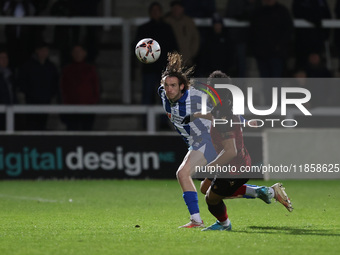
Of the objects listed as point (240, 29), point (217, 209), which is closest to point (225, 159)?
point (217, 209)

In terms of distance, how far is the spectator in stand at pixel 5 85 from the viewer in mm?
16109

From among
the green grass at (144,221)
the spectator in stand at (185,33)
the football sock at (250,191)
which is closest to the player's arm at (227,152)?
the green grass at (144,221)

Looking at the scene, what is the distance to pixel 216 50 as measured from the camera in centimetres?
1627

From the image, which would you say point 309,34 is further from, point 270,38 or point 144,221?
point 144,221

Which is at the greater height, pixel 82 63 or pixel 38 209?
pixel 82 63

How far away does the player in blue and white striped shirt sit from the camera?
9.16m

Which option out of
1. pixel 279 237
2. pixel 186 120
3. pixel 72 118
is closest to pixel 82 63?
pixel 72 118

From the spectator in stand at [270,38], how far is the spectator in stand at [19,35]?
4308 millimetres

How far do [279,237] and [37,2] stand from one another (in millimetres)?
10268

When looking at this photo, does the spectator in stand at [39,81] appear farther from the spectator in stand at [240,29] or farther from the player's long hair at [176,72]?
the player's long hair at [176,72]

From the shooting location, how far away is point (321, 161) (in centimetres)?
1605

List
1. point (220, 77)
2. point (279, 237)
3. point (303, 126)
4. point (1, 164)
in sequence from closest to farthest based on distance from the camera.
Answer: point (279, 237), point (220, 77), point (1, 164), point (303, 126)

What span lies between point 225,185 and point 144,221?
1.50m

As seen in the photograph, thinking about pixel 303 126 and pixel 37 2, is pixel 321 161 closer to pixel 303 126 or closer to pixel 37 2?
pixel 303 126
